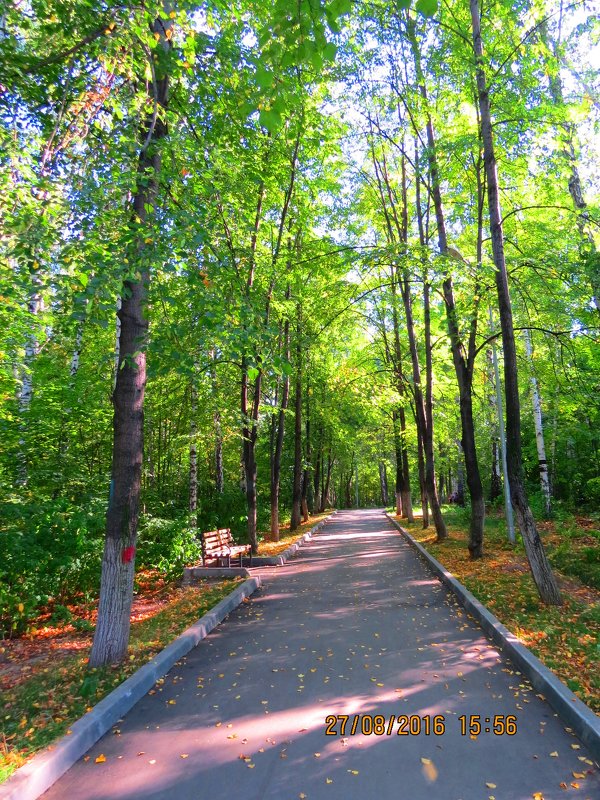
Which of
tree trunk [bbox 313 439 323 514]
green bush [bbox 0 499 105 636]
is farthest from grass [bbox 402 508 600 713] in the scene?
tree trunk [bbox 313 439 323 514]

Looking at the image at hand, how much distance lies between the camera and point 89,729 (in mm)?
3736

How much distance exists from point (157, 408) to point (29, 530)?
8.40 m

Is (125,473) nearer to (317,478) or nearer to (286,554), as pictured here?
(286,554)

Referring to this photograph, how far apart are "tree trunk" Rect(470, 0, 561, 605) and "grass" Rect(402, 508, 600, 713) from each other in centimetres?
51

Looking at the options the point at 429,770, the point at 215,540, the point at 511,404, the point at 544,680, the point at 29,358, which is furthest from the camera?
the point at 215,540

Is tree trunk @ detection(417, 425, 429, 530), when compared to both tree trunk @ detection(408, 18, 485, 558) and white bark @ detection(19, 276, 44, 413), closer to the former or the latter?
tree trunk @ detection(408, 18, 485, 558)

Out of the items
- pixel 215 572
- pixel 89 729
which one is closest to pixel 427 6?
pixel 89 729

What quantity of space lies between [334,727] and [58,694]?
2.64m

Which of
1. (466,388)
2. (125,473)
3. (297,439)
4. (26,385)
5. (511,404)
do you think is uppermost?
(26,385)

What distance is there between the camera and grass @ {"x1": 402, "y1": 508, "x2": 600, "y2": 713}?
4.86 meters

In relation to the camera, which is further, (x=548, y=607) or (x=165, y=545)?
(x=165, y=545)

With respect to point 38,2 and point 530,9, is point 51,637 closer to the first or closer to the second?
point 38,2

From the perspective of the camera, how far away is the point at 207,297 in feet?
17.2
